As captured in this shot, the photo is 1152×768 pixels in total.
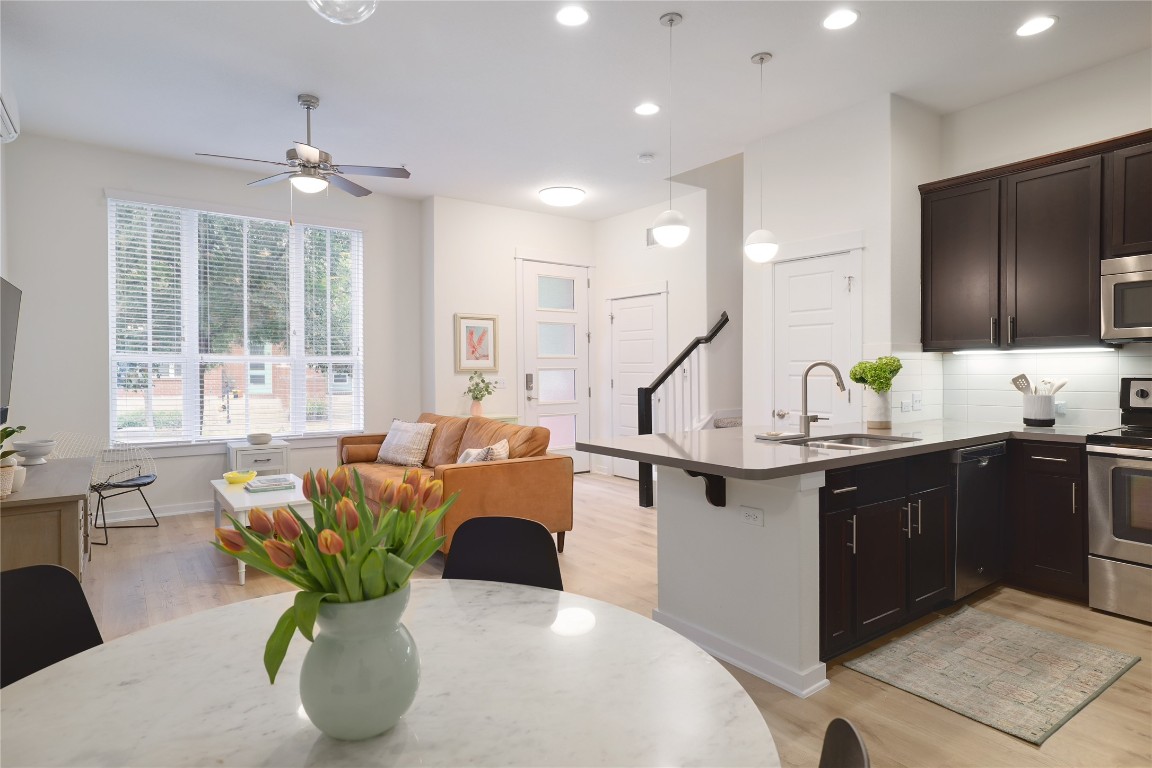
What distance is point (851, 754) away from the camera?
2.71 feet

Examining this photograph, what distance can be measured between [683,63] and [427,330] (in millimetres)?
4010

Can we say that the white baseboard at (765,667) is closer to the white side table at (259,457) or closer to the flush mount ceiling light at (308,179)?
the flush mount ceiling light at (308,179)

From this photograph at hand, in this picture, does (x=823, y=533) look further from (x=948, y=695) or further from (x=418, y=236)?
(x=418, y=236)

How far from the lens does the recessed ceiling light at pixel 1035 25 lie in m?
3.35

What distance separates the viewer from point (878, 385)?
378 centimetres

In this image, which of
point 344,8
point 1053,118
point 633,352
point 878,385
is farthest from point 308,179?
point 1053,118

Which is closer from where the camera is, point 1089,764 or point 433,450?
point 1089,764

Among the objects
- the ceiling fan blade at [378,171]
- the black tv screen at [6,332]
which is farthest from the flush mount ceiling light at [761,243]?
the black tv screen at [6,332]

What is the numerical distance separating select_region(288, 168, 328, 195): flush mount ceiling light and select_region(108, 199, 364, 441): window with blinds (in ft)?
7.34

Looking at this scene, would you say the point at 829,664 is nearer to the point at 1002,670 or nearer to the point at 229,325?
the point at 1002,670

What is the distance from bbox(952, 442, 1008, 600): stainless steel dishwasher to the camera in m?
3.35

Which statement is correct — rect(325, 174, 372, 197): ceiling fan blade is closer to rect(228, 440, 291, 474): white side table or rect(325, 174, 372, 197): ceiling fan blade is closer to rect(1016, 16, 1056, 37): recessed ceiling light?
rect(228, 440, 291, 474): white side table

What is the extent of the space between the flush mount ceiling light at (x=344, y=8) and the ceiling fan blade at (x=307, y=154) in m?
2.69

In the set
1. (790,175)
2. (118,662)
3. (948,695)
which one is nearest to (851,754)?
(118,662)
